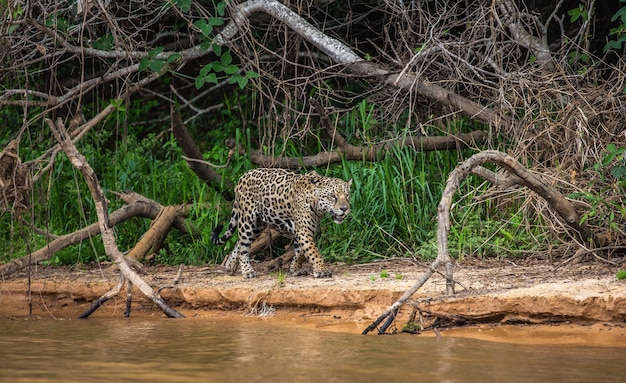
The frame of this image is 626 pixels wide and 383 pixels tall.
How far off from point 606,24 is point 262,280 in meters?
5.20

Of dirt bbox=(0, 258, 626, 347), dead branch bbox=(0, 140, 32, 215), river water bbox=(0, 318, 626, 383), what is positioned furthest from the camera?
dead branch bbox=(0, 140, 32, 215)

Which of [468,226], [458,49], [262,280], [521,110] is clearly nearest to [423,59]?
[458,49]

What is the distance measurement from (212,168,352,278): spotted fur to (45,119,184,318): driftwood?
1.42 m

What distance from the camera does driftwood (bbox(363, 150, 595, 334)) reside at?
20.2 ft

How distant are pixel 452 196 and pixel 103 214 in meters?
2.96

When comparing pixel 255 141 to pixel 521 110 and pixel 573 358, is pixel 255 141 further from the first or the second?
pixel 573 358

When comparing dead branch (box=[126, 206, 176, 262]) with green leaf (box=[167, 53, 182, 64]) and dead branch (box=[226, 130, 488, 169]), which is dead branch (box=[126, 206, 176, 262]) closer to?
dead branch (box=[226, 130, 488, 169])

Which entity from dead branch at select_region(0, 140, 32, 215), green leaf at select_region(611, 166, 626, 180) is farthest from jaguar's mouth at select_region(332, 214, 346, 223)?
dead branch at select_region(0, 140, 32, 215)

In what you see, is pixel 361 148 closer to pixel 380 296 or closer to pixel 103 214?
pixel 380 296

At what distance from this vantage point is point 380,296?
7.25 meters

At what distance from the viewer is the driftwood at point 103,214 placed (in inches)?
293

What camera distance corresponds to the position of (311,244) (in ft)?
28.8

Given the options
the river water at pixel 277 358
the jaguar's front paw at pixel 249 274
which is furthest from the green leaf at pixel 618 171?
the jaguar's front paw at pixel 249 274

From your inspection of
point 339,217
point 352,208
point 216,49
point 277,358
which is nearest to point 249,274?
point 339,217
